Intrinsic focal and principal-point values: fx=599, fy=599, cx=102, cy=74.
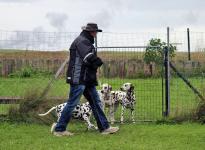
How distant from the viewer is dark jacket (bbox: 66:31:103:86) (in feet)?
41.6

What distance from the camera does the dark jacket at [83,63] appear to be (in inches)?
500

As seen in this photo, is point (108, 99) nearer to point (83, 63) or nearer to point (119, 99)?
point (119, 99)

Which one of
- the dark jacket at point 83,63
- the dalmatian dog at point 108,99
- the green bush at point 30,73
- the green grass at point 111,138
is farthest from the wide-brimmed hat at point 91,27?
the green bush at point 30,73

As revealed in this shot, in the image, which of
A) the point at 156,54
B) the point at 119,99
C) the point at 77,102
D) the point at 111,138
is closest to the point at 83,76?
the point at 77,102

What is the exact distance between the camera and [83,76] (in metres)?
12.8

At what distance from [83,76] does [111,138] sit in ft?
4.80

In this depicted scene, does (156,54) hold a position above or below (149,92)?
above

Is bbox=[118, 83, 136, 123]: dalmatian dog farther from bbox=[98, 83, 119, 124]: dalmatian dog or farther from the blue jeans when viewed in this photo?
the blue jeans

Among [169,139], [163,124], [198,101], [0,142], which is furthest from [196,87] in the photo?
[0,142]

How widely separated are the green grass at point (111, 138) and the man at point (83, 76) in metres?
0.29

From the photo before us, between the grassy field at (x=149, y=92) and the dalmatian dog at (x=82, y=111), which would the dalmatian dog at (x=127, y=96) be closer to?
the grassy field at (x=149, y=92)

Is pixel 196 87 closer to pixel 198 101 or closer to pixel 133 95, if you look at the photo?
pixel 198 101

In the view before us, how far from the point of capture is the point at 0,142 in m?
12.0

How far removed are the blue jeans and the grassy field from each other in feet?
6.38
